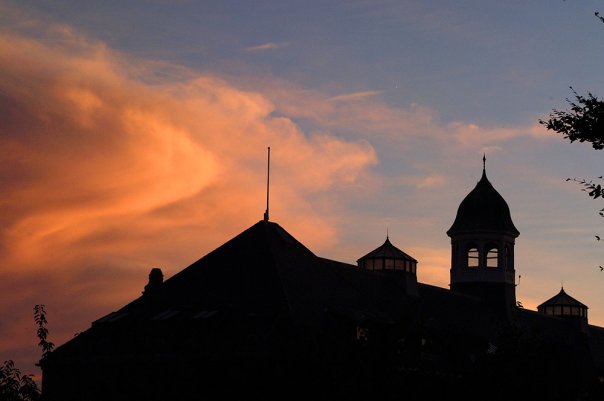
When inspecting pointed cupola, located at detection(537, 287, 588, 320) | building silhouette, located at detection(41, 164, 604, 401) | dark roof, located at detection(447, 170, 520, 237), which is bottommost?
building silhouette, located at detection(41, 164, 604, 401)

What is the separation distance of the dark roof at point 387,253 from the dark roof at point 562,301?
1351 inches

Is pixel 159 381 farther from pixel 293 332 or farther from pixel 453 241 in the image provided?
pixel 453 241

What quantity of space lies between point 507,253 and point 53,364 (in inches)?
1603

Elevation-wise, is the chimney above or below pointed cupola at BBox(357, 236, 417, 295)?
below

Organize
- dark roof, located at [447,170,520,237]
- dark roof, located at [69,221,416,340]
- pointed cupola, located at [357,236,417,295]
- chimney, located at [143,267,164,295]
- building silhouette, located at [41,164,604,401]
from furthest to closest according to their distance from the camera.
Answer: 1. dark roof, located at [447,170,520,237]
2. pointed cupola, located at [357,236,417,295]
3. chimney, located at [143,267,164,295]
4. dark roof, located at [69,221,416,340]
5. building silhouette, located at [41,164,604,401]

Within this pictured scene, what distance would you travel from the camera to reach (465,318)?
9056 centimetres

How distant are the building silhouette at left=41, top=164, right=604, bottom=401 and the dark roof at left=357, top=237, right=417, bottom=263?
0.14 metres

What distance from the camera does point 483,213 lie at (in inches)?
3871

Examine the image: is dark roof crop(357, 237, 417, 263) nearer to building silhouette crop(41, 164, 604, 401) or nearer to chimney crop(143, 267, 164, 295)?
building silhouette crop(41, 164, 604, 401)

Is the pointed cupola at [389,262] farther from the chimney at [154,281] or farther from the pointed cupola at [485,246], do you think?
the chimney at [154,281]

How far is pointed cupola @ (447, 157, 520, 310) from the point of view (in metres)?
97.5

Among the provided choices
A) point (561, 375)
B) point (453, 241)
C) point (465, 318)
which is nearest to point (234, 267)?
point (561, 375)

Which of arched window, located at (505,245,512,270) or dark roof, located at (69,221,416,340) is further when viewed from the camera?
arched window, located at (505,245,512,270)

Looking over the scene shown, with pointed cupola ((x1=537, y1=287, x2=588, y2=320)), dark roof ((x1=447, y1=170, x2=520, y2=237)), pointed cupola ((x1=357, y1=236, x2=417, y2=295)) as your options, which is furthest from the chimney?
pointed cupola ((x1=537, y1=287, x2=588, y2=320))
